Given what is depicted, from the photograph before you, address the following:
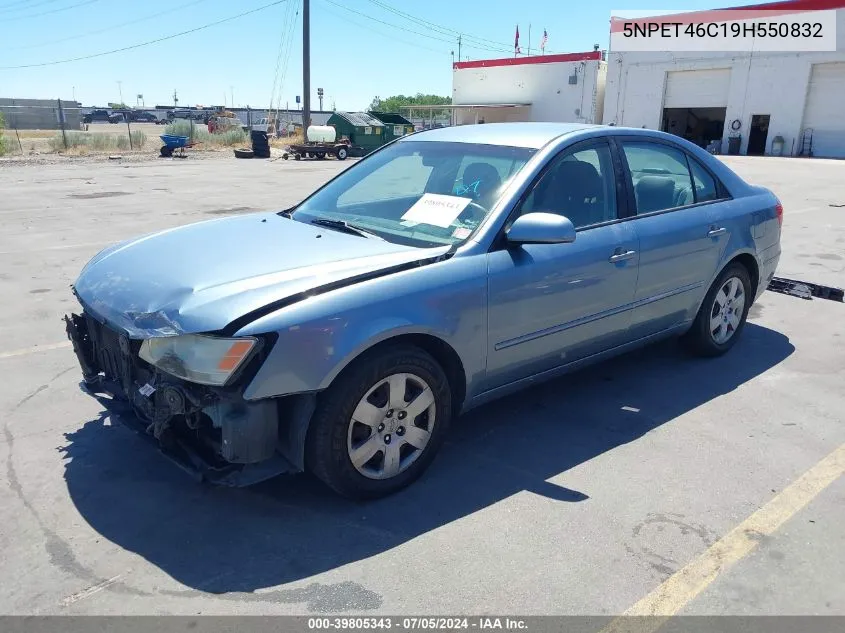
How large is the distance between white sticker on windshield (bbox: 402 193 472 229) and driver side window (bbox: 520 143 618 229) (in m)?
0.35

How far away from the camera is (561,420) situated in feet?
13.5

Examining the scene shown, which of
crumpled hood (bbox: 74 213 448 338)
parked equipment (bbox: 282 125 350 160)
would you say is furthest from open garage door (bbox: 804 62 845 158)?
crumpled hood (bbox: 74 213 448 338)

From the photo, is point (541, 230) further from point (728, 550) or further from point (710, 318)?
point (710, 318)

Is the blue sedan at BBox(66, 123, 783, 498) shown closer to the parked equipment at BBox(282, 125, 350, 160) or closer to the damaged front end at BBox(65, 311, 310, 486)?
the damaged front end at BBox(65, 311, 310, 486)

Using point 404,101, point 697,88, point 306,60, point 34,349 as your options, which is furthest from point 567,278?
point 404,101

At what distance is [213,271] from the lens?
3.11m

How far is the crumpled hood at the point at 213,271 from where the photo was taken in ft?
9.27

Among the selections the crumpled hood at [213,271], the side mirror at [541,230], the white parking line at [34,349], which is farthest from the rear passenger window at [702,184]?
the white parking line at [34,349]

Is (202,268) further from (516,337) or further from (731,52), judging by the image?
(731,52)

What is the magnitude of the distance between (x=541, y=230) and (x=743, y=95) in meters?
38.6

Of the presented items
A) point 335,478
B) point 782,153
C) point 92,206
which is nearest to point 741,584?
point 335,478

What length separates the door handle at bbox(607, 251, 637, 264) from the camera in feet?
12.9

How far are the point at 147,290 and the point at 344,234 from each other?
107 centimetres

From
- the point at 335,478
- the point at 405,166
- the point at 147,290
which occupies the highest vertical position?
the point at 405,166
